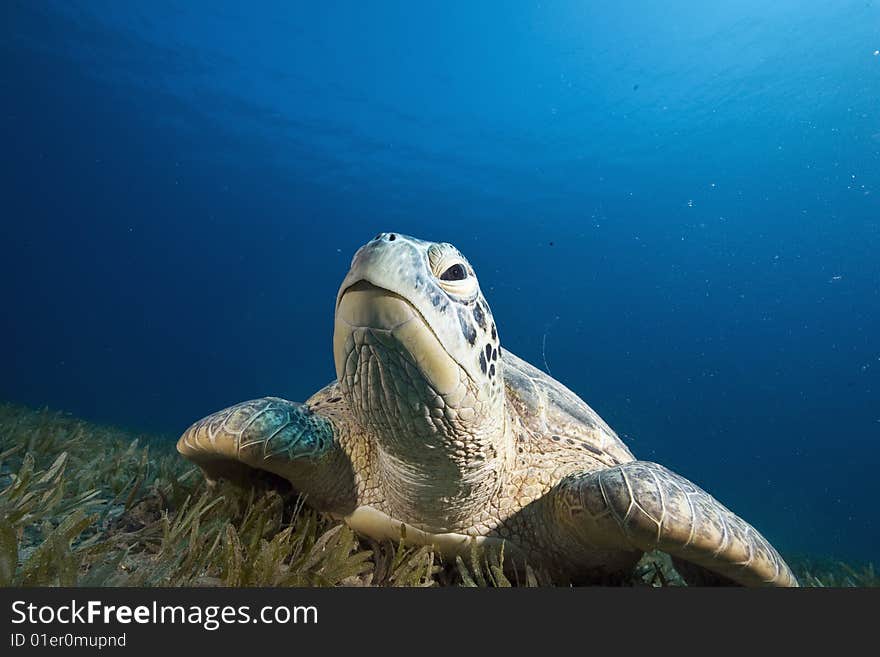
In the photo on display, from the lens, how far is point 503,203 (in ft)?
116

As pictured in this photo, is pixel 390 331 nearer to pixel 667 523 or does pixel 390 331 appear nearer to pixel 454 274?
pixel 454 274

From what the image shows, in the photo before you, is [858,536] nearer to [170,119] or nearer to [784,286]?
[784,286]

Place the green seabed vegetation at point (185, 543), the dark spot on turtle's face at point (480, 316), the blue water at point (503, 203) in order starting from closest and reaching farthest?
the green seabed vegetation at point (185, 543) → the dark spot on turtle's face at point (480, 316) → the blue water at point (503, 203)

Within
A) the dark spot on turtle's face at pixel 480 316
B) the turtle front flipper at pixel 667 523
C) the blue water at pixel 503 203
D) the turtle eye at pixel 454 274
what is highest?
the blue water at pixel 503 203

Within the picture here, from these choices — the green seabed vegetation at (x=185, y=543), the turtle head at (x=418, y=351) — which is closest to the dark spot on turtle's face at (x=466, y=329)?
the turtle head at (x=418, y=351)

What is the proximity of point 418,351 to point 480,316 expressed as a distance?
1.02 feet

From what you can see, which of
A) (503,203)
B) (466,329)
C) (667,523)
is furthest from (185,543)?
(503,203)

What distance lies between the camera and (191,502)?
7.25 ft

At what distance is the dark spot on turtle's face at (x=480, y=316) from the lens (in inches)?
58.3

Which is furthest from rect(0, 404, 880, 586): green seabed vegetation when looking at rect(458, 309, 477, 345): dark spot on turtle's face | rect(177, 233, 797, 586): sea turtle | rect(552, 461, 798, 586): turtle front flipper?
rect(458, 309, 477, 345): dark spot on turtle's face

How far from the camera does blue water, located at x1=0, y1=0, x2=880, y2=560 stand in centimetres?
2238

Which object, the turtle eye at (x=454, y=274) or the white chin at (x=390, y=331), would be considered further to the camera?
the turtle eye at (x=454, y=274)

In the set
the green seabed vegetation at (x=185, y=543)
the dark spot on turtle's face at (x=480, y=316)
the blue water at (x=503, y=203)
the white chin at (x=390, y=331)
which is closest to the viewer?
the white chin at (x=390, y=331)

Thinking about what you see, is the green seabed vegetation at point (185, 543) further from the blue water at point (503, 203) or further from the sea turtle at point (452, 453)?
the blue water at point (503, 203)
